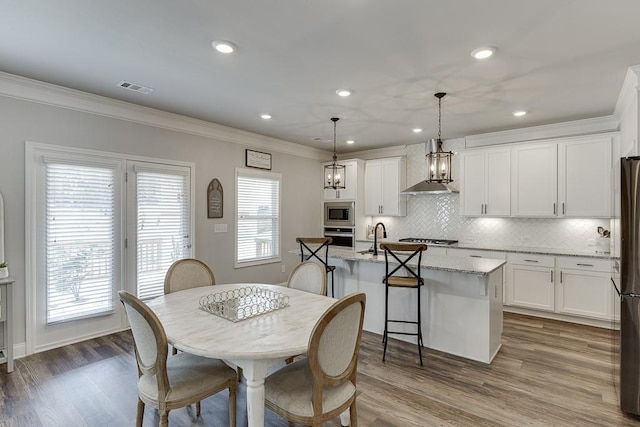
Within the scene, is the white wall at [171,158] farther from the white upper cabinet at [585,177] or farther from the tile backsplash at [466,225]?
the white upper cabinet at [585,177]

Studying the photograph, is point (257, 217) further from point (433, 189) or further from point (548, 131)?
point (548, 131)

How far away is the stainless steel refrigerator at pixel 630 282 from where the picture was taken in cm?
229

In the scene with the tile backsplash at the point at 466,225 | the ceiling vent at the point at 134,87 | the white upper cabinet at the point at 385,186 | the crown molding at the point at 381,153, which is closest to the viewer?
the ceiling vent at the point at 134,87

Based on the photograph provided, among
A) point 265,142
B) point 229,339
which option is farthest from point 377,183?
point 229,339

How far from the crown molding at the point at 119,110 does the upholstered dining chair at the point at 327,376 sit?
11.5 feet

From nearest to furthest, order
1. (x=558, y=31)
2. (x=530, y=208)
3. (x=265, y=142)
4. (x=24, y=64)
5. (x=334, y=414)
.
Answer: (x=334, y=414) → (x=558, y=31) → (x=24, y=64) → (x=530, y=208) → (x=265, y=142)

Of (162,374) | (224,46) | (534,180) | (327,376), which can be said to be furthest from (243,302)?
(534,180)

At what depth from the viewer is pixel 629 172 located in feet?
7.63

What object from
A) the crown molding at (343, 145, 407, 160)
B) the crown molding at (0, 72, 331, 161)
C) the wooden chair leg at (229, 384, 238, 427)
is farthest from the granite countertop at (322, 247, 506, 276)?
the crown molding at (343, 145, 407, 160)

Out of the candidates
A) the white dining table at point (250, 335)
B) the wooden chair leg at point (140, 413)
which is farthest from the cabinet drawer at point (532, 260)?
the wooden chair leg at point (140, 413)

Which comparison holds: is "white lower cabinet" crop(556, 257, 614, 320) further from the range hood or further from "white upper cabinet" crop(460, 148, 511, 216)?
the range hood

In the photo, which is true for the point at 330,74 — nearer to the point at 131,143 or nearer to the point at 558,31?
the point at 558,31

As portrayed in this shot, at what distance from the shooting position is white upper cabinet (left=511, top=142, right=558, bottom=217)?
4504 millimetres

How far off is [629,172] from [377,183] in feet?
13.2
